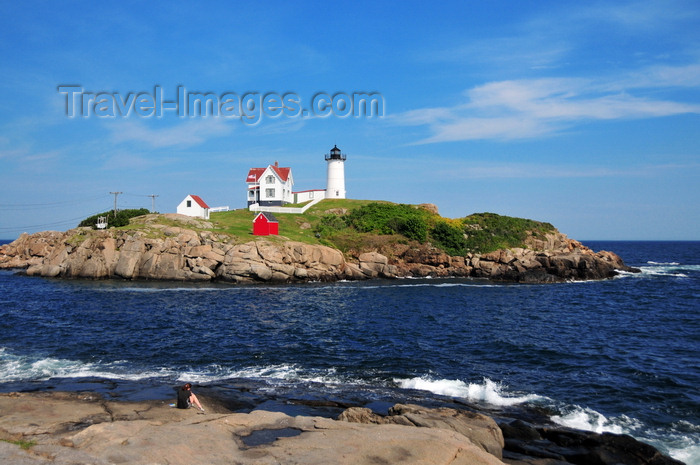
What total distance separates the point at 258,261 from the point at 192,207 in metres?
24.3

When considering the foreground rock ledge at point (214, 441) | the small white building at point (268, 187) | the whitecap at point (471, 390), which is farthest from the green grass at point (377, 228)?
the foreground rock ledge at point (214, 441)

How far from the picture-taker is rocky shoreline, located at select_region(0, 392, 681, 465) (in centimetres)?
1230

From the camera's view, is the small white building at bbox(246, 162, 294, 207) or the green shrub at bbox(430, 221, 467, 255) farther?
the small white building at bbox(246, 162, 294, 207)

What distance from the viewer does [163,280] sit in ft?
196

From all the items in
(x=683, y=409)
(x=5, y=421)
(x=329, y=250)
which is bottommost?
(x=683, y=409)

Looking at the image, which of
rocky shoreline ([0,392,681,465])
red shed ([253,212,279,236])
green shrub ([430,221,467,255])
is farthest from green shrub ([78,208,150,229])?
rocky shoreline ([0,392,681,465])

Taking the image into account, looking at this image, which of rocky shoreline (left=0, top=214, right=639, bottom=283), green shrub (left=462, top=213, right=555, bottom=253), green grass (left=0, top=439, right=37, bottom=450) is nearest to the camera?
green grass (left=0, top=439, right=37, bottom=450)

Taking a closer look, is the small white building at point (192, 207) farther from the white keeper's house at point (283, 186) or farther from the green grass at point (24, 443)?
the green grass at point (24, 443)

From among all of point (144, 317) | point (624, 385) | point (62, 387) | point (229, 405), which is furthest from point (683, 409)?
point (144, 317)

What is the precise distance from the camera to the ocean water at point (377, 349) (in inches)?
834

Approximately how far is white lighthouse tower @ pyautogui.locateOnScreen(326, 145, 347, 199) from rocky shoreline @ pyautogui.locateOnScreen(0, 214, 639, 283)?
30.9 m

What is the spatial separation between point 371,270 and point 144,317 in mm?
34071

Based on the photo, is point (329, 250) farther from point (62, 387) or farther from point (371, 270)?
point (62, 387)

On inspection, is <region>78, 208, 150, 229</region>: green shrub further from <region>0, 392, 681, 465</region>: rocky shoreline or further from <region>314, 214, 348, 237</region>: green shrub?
<region>0, 392, 681, 465</region>: rocky shoreline
